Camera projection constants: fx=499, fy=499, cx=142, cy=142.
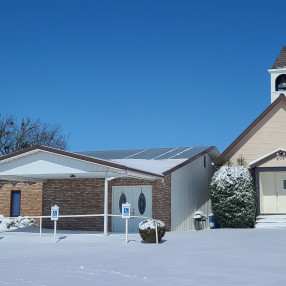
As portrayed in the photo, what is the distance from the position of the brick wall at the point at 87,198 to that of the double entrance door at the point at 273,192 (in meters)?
4.91

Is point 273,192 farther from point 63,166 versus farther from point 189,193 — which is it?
point 63,166

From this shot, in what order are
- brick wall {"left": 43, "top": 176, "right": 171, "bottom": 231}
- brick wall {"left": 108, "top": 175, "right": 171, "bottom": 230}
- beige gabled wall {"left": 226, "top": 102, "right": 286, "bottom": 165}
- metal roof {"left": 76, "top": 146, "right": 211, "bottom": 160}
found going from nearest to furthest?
brick wall {"left": 108, "top": 175, "right": 171, "bottom": 230} → brick wall {"left": 43, "top": 176, "right": 171, "bottom": 231} → beige gabled wall {"left": 226, "top": 102, "right": 286, "bottom": 165} → metal roof {"left": 76, "top": 146, "right": 211, "bottom": 160}

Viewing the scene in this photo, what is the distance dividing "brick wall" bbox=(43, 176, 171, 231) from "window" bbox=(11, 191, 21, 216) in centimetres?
312

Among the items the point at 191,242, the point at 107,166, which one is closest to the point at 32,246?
the point at 107,166

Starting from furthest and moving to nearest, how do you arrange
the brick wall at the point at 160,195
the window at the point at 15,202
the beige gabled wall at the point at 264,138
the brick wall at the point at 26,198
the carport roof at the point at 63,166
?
the window at the point at 15,202 → the brick wall at the point at 26,198 → the beige gabled wall at the point at 264,138 → the brick wall at the point at 160,195 → the carport roof at the point at 63,166

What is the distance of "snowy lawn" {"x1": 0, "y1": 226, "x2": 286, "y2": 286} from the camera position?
10.2 meters

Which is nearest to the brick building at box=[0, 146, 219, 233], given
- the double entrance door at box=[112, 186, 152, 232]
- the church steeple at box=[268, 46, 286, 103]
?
the double entrance door at box=[112, 186, 152, 232]

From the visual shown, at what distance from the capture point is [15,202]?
91.9ft

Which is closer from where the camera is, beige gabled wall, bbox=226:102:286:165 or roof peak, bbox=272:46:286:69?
beige gabled wall, bbox=226:102:286:165

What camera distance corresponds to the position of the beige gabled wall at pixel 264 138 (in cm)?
2423

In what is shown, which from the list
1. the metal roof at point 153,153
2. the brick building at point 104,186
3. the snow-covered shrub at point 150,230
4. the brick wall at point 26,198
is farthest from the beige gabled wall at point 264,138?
the brick wall at point 26,198

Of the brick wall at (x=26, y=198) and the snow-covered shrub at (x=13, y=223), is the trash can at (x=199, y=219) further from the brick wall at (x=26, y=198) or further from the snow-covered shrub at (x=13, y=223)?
the snow-covered shrub at (x=13, y=223)

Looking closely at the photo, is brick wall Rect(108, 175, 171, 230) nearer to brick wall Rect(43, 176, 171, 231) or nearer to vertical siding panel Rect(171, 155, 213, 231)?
brick wall Rect(43, 176, 171, 231)

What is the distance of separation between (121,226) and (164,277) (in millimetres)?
13026
